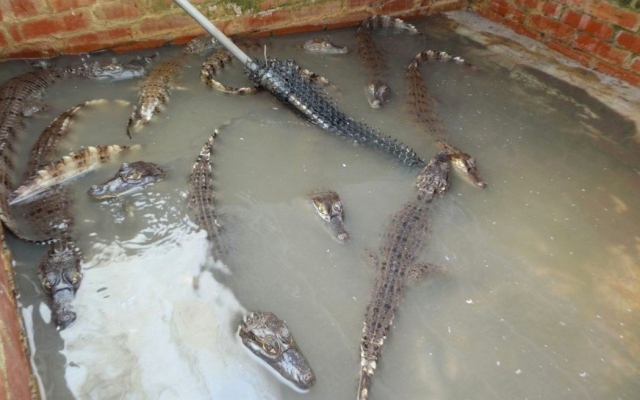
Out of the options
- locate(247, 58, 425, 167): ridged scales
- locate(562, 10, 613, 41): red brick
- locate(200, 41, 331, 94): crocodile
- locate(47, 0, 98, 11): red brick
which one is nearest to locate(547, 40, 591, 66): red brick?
locate(562, 10, 613, 41): red brick

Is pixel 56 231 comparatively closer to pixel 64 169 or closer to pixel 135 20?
pixel 64 169

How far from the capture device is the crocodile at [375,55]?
3945 mm

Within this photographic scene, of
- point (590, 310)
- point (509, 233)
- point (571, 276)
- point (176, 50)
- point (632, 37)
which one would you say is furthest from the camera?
point (176, 50)

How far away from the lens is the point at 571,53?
453cm

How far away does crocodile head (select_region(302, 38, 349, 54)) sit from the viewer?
4.54m

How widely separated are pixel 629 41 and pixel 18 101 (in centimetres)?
562

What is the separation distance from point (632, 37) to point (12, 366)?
5.43 meters

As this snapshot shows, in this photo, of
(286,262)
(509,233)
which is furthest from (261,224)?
(509,233)

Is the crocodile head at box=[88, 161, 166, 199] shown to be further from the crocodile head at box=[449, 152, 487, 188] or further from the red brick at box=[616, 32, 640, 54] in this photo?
the red brick at box=[616, 32, 640, 54]

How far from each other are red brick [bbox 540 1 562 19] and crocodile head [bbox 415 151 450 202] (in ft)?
8.71

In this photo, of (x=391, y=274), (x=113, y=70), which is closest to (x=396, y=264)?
(x=391, y=274)

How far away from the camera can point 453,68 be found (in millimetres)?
4441

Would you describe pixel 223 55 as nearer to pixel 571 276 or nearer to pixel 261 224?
pixel 261 224

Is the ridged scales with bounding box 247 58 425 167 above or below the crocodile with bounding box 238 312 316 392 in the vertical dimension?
above
